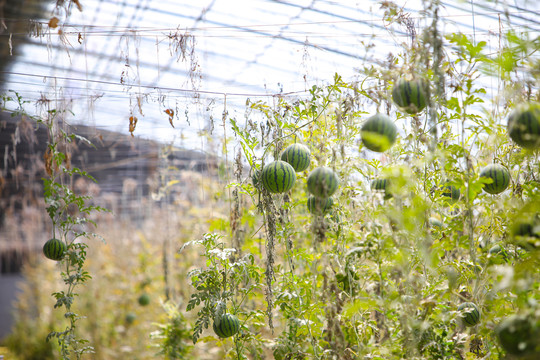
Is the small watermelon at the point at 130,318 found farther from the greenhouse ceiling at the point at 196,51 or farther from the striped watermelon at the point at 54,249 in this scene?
the striped watermelon at the point at 54,249

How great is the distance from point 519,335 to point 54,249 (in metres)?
3.09

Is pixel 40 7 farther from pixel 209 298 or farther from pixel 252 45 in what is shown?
pixel 209 298

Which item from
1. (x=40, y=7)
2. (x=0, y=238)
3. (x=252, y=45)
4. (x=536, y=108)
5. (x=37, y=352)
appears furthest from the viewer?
(x=0, y=238)

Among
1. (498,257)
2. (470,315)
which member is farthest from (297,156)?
(470,315)

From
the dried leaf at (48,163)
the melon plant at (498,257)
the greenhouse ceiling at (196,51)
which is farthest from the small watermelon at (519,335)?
the dried leaf at (48,163)

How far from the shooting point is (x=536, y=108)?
1699 mm

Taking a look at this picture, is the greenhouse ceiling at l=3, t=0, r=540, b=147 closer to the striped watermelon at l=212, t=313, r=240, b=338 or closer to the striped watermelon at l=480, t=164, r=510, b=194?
the striped watermelon at l=480, t=164, r=510, b=194

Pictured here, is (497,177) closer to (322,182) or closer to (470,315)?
(470,315)

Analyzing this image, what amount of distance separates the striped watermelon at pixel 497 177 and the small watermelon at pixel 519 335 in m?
1.05

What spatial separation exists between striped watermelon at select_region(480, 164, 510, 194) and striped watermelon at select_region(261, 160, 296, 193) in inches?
41.2

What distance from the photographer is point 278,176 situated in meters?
2.40

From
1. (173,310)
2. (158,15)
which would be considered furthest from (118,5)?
(173,310)

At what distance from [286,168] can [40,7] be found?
2.77 meters

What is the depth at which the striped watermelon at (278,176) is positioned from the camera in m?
2.40
